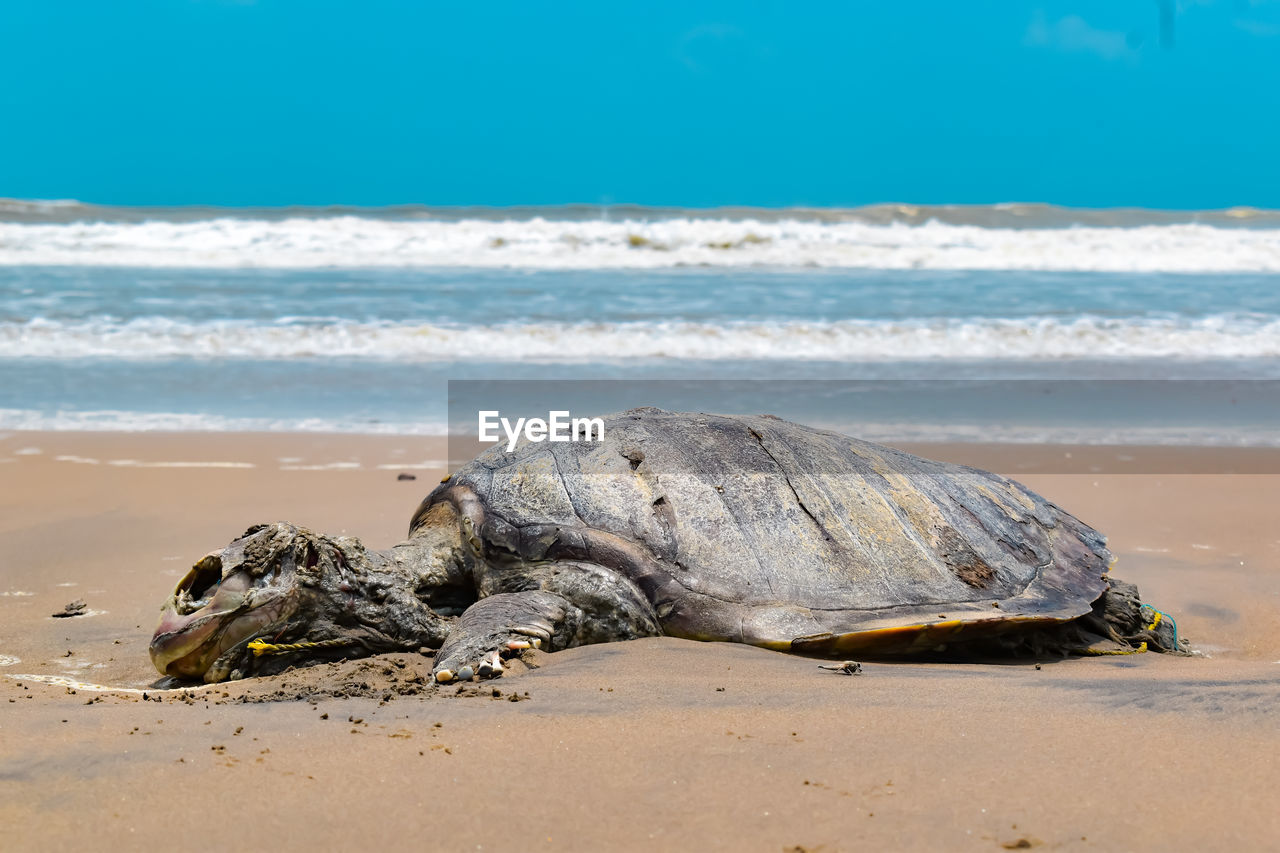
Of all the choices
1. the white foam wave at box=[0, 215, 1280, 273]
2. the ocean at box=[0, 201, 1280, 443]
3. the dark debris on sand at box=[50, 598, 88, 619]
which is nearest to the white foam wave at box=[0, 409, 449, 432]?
the ocean at box=[0, 201, 1280, 443]

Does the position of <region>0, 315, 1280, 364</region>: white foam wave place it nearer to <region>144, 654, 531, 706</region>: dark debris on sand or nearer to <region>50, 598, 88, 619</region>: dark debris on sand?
<region>50, 598, 88, 619</region>: dark debris on sand

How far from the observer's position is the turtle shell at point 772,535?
3.59 metres

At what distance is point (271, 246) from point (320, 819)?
20336 mm

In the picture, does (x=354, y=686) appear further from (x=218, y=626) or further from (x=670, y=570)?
(x=670, y=570)

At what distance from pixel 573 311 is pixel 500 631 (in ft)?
32.6

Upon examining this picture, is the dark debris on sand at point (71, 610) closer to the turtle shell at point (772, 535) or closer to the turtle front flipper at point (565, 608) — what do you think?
the turtle shell at point (772, 535)

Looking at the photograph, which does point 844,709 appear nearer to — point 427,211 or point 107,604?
point 107,604

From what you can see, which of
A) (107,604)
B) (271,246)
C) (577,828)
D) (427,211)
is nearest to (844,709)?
(577,828)

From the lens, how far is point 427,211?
84.8 ft

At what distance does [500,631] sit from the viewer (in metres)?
3.32

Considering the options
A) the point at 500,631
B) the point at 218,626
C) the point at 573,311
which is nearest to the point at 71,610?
the point at 218,626

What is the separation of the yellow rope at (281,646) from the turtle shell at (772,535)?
65 cm

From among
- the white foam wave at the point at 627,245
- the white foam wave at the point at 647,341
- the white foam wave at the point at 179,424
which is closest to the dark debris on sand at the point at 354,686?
the white foam wave at the point at 179,424

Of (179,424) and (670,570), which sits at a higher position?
(179,424)
